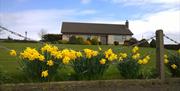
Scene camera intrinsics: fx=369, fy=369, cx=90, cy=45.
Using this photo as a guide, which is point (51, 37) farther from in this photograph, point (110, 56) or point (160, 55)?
point (110, 56)

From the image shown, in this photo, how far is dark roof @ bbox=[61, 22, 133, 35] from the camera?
6585cm

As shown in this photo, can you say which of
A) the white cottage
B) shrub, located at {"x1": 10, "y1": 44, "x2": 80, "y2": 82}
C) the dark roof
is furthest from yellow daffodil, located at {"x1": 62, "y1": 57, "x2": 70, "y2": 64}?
the dark roof

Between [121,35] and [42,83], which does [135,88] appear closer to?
[42,83]

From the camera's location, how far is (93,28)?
6825 cm

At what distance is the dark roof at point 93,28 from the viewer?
65850 millimetres

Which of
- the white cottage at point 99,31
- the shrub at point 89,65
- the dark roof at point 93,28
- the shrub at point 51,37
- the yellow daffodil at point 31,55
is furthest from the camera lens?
the dark roof at point 93,28

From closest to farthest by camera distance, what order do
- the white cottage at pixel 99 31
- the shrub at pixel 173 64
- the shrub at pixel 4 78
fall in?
the shrub at pixel 4 78 → the shrub at pixel 173 64 → the white cottage at pixel 99 31

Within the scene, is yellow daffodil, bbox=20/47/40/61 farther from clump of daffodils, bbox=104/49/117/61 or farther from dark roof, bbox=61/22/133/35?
dark roof, bbox=61/22/133/35

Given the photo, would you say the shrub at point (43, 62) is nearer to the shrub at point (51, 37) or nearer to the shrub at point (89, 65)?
the shrub at point (89, 65)

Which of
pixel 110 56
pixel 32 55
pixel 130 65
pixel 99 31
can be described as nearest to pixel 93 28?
pixel 99 31

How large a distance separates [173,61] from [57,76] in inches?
133

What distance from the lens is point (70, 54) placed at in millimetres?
8562

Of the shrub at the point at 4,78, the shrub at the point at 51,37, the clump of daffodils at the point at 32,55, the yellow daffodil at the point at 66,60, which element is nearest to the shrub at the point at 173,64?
the yellow daffodil at the point at 66,60

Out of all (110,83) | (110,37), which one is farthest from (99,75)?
(110,37)
